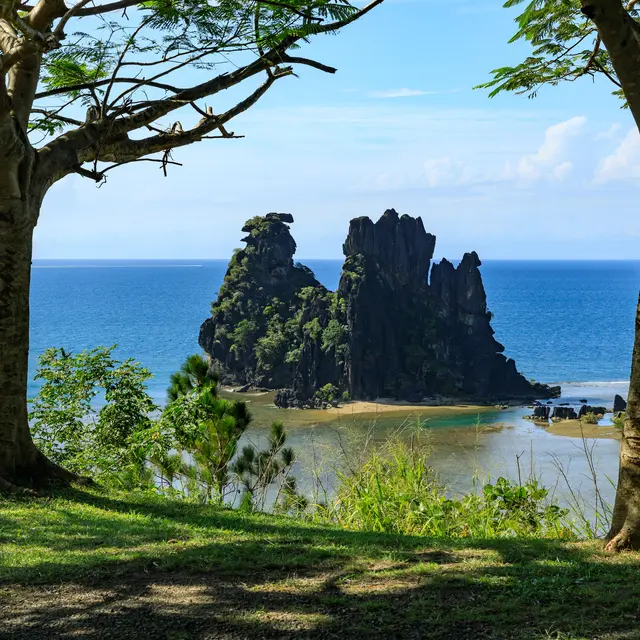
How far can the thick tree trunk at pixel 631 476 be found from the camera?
12.3ft

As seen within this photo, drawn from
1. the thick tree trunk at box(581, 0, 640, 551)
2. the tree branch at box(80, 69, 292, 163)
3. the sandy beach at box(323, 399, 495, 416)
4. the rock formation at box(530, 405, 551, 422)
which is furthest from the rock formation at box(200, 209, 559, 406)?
the thick tree trunk at box(581, 0, 640, 551)

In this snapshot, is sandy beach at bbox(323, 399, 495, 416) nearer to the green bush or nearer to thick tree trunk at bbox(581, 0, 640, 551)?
the green bush

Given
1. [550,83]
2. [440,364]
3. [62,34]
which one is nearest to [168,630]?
[62,34]

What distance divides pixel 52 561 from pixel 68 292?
149m

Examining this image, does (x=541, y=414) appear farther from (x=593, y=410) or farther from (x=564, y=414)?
(x=593, y=410)

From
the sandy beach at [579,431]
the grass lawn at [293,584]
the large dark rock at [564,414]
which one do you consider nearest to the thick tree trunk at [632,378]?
the grass lawn at [293,584]

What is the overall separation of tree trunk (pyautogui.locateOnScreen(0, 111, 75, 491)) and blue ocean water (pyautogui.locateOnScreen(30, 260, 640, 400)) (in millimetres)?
39891

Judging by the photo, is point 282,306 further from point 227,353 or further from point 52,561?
point 52,561

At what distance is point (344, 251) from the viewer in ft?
195

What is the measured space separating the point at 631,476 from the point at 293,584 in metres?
1.70

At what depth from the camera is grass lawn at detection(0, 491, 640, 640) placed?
2.89 meters

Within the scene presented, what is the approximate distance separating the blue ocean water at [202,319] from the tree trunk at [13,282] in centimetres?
3989

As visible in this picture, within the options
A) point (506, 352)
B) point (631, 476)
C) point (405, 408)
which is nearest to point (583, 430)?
point (405, 408)

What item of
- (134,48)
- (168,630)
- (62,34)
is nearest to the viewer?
(168,630)
